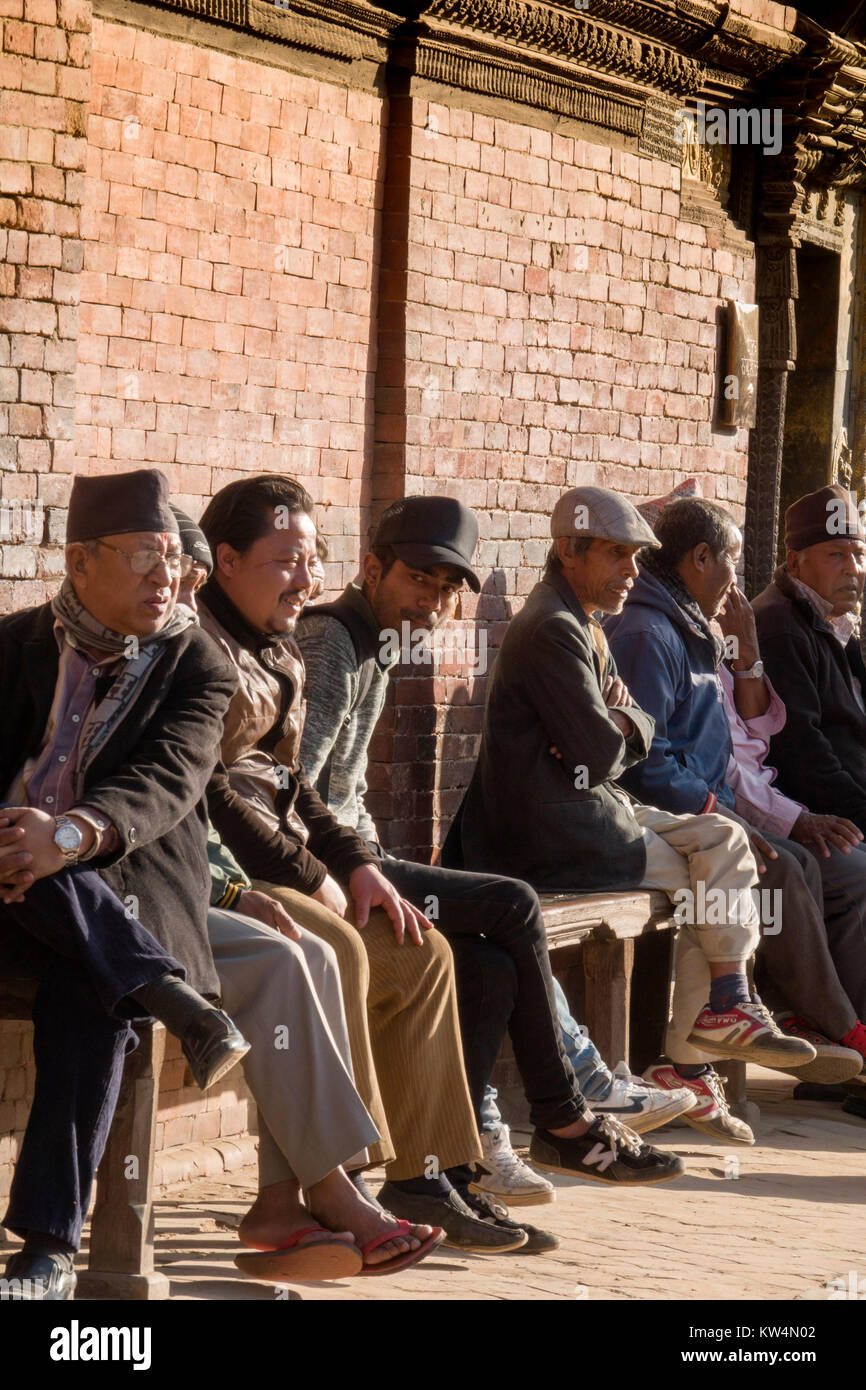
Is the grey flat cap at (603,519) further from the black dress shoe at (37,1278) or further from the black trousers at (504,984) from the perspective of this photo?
the black dress shoe at (37,1278)

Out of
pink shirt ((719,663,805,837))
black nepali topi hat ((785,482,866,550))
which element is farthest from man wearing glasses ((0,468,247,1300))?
black nepali topi hat ((785,482,866,550))

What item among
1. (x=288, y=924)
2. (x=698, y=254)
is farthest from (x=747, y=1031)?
(x=698, y=254)

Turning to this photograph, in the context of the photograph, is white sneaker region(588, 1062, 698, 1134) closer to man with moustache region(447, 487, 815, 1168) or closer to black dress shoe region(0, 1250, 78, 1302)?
man with moustache region(447, 487, 815, 1168)

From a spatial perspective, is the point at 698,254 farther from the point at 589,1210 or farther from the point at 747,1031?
the point at 589,1210

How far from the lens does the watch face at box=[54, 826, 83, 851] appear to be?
3.90 m

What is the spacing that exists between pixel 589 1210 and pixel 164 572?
7.03 ft

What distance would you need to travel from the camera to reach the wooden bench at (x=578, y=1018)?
162 inches

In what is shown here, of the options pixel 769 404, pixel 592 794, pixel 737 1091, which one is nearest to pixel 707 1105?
pixel 737 1091

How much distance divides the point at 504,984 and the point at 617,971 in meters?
1.18

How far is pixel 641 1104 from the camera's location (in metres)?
5.61

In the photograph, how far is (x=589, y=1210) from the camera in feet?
17.5

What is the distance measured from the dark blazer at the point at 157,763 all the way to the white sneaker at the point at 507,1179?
116cm

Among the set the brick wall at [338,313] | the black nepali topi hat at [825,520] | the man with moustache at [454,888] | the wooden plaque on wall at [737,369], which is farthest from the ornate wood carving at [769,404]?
the man with moustache at [454,888]

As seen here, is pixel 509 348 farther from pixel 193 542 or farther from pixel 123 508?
pixel 123 508
